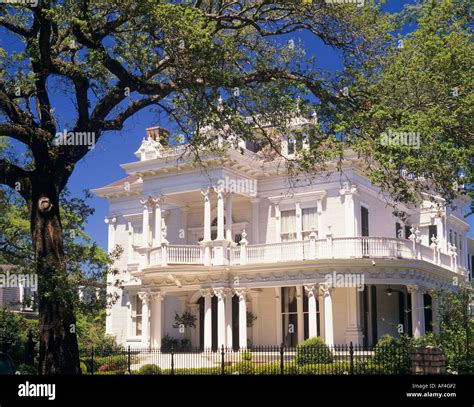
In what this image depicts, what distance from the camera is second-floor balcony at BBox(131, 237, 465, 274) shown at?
30.8 metres

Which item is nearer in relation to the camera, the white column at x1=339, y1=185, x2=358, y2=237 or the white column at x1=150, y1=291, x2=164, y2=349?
the white column at x1=339, y1=185, x2=358, y2=237

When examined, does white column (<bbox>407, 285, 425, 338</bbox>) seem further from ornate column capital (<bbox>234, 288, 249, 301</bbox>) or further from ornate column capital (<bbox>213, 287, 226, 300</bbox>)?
ornate column capital (<bbox>213, 287, 226, 300</bbox>)

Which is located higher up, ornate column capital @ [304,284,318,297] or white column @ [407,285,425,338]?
ornate column capital @ [304,284,318,297]

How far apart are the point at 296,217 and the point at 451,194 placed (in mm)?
17502

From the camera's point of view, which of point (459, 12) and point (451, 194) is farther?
point (459, 12)

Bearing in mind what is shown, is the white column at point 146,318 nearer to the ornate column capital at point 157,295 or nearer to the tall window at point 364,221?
the ornate column capital at point 157,295

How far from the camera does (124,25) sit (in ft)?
64.2

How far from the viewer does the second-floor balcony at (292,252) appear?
30812mm

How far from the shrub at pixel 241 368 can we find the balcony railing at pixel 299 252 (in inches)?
245

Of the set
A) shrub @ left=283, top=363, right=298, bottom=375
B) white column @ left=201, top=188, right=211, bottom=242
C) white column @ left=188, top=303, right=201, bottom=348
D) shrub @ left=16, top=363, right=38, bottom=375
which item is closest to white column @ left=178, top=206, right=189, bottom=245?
white column @ left=188, top=303, right=201, bottom=348

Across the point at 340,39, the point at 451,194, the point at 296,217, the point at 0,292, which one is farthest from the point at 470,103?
the point at 0,292

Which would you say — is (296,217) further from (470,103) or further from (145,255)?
(470,103)

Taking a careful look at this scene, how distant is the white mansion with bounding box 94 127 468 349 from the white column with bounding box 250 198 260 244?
0.20ft

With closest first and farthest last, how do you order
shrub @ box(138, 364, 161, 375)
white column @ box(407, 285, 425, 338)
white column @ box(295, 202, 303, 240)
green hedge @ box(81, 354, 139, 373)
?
shrub @ box(138, 364, 161, 375), green hedge @ box(81, 354, 139, 373), white column @ box(407, 285, 425, 338), white column @ box(295, 202, 303, 240)
